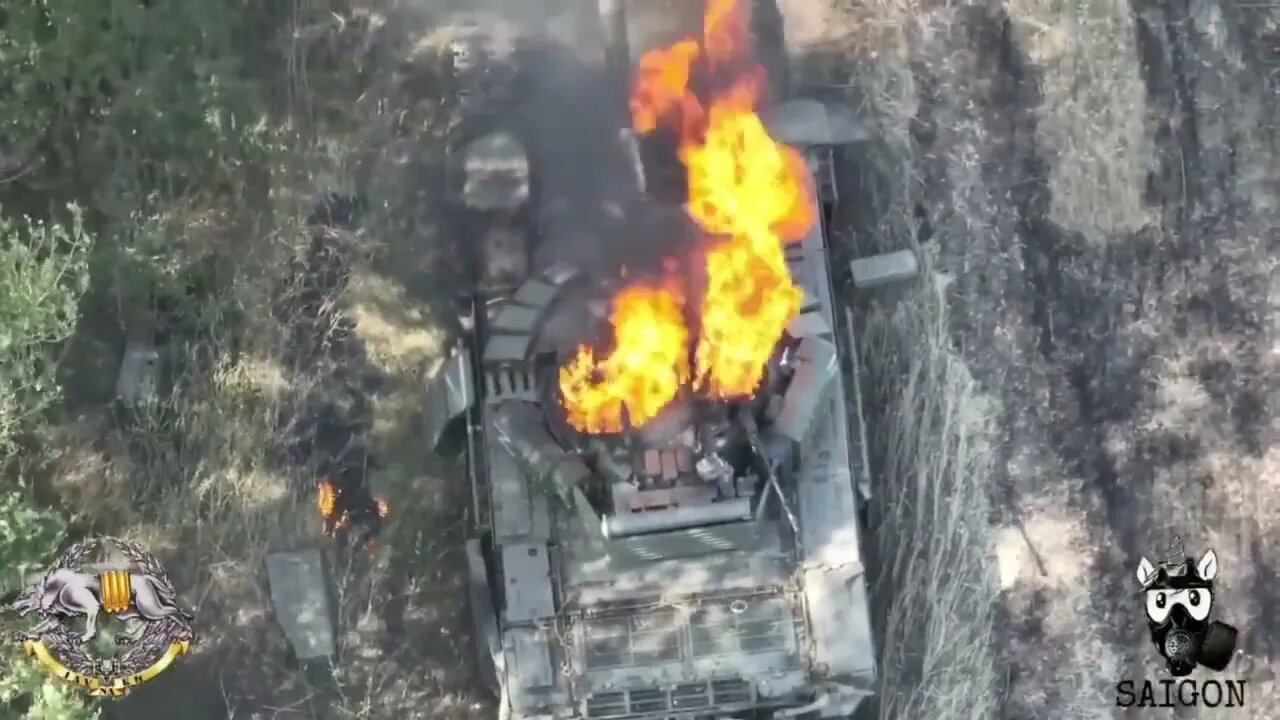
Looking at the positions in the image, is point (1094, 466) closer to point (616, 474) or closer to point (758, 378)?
point (758, 378)

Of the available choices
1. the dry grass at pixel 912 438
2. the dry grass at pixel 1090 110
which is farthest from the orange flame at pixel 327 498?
the dry grass at pixel 1090 110

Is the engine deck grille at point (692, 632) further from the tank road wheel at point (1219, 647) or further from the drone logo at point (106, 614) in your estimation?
the tank road wheel at point (1219, 647)

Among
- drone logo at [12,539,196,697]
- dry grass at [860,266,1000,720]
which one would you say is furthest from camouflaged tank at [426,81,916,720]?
drone logo at [12,539,196,697]

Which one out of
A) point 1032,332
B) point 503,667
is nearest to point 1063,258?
point 1032,332

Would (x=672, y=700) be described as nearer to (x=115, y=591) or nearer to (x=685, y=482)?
(x=685, y=482)

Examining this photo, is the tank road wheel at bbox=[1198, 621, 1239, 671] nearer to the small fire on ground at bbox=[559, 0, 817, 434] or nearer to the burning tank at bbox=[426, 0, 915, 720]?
the burning tank at bbox=[426, 0, 915, 720]

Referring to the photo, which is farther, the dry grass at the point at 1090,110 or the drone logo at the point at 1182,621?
the dry grass at the point at 1090,110

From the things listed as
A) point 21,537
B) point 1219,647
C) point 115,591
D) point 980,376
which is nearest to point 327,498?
point 115,591
